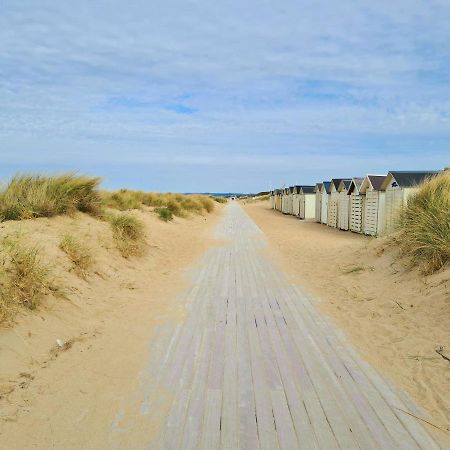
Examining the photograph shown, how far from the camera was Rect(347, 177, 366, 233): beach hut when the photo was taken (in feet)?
69.7

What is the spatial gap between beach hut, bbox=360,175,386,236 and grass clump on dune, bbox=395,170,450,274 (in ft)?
26.4

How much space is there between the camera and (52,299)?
5.80m

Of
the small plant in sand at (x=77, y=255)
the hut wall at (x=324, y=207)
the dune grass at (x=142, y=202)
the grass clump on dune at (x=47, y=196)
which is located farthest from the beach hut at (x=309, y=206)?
the small plant in sand at (x=77, y=255)

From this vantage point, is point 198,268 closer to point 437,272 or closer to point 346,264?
point 346,264

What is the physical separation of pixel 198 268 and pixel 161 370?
6309 millimetres

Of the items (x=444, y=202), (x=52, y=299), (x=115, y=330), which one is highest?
(x=444, y=202)

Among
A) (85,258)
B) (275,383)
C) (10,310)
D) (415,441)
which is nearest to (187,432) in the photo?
(275,383)

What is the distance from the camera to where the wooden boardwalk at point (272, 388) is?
317 centimetres

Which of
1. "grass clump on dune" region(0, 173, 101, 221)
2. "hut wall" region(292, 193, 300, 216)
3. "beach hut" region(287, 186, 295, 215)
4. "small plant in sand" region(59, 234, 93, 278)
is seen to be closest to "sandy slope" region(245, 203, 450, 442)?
"small plant in sand" region(59, 234, 93, 278)

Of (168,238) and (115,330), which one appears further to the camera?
(168,238)

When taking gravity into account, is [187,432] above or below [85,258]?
below

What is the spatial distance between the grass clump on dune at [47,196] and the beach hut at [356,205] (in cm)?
1356

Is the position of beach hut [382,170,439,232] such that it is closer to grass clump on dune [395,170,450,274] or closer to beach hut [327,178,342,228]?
grass clump on dune [395,170,450,274]

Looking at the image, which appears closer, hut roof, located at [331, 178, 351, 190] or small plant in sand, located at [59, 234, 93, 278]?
small plant in sand, located at [59, 234, 93, 278]
